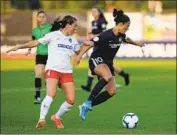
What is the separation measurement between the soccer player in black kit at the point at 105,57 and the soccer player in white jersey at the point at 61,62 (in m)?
1.25

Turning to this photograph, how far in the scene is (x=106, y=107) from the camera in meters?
16.6

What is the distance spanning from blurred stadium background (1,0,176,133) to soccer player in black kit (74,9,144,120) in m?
0.37

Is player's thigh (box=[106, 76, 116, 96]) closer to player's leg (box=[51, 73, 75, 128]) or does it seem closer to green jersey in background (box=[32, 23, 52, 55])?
player's leg (box=[51, 73, 75, 128])

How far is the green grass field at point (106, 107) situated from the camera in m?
12.7

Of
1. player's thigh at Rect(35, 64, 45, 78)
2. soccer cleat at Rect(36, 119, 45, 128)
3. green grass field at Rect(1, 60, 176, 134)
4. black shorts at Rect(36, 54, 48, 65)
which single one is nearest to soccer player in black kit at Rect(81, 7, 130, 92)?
green grass field at Rect(1, 60, 176, 134)

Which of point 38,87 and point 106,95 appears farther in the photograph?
point 38,87

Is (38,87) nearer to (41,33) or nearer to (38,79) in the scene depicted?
(38,79)

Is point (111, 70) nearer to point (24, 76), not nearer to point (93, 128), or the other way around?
point (93, 128)

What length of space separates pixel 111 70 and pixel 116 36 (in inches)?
30.9

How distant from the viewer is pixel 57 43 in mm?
12797

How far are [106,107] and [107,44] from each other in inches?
104

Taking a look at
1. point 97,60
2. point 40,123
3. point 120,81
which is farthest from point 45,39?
point 120,81

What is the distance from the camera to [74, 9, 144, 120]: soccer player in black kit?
1412 centimetres

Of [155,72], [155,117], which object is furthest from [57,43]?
[155,72]
